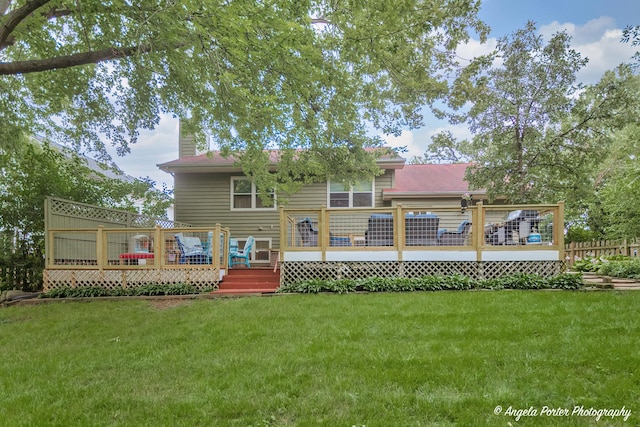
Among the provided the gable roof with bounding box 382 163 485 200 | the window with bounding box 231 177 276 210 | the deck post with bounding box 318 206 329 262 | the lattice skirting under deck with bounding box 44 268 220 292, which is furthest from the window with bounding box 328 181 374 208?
the lattice skirting under deck with bounding box 44 268 220 292

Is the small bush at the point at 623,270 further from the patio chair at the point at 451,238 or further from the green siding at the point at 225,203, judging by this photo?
the green siding at the point at 225,203

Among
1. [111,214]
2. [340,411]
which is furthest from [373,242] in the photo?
[111,214]

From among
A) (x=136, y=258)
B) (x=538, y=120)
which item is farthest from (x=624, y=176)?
(x=136, y=258)

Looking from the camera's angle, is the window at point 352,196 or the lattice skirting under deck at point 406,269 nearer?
the lattice skirting under deck at point 406,269

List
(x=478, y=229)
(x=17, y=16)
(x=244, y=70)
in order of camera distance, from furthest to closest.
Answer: (x=478, y=229) → (x=244, y=70) → (x=17, y=16)

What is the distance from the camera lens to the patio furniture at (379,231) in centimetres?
771

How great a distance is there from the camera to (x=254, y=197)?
40.4ft

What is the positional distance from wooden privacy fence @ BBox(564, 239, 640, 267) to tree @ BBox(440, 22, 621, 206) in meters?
2.30

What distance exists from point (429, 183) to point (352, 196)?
2.89 m

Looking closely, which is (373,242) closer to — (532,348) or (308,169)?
(308,169)

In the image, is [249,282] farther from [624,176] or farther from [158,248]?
[624,176]

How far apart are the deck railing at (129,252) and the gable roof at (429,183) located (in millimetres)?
6216

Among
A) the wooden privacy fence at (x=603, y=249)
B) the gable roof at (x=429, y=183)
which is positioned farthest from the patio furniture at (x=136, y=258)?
the wooden privacy fence at (x=603, y=249)

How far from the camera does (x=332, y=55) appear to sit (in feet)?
23.9
